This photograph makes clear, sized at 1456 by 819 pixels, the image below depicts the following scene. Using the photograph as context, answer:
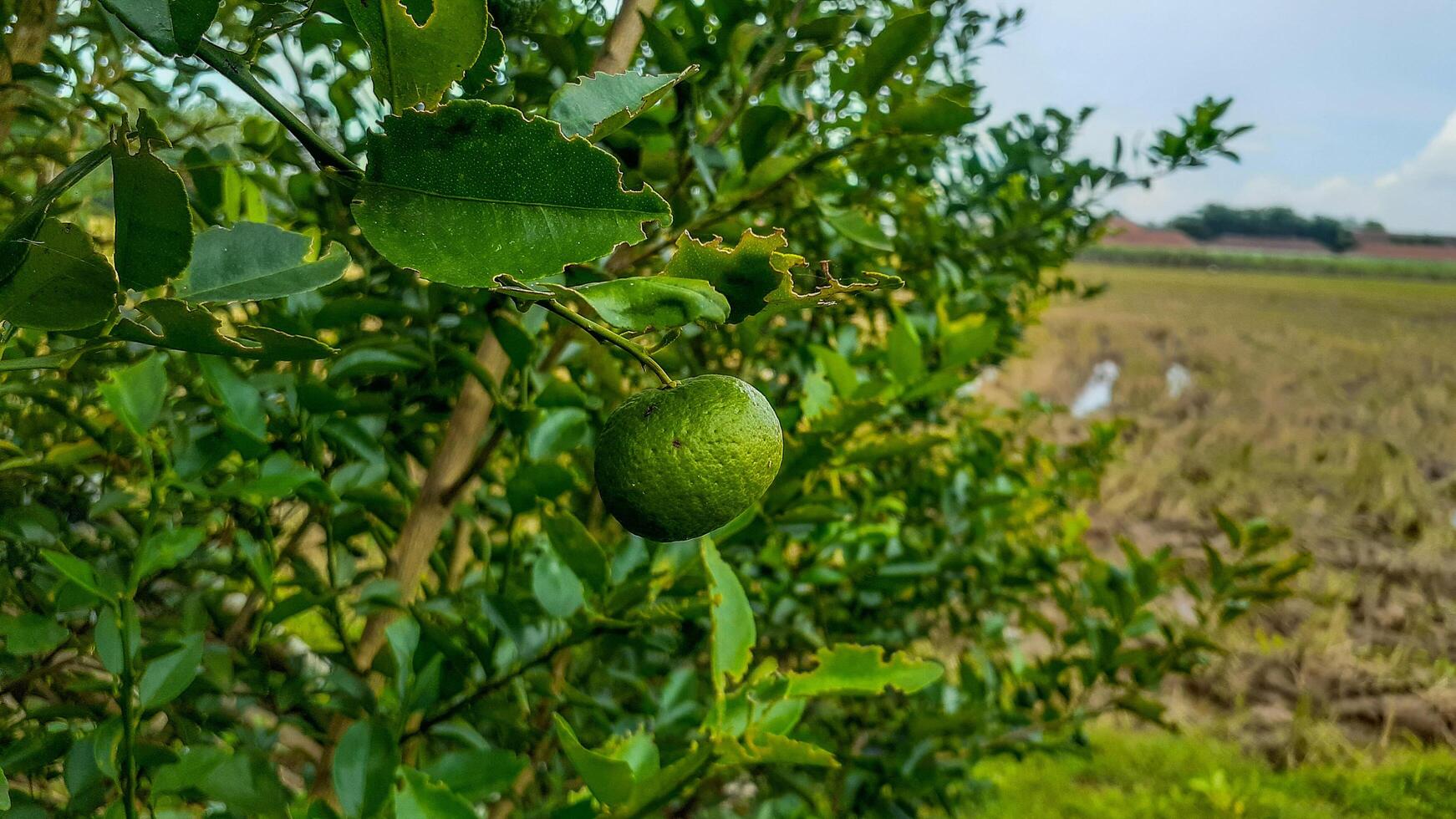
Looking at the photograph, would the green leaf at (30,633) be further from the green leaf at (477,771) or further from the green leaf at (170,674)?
the green leaf at (477,771)

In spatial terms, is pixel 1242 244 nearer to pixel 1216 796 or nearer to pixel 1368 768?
pixel 1368 768

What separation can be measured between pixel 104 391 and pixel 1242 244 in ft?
15.7

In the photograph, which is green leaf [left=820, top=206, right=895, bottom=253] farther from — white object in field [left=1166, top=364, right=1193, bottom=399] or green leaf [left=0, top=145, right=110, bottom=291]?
white object in field [left=1166, top=364, right=1193, bottom=399]

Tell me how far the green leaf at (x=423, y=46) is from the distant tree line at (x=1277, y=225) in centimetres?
457

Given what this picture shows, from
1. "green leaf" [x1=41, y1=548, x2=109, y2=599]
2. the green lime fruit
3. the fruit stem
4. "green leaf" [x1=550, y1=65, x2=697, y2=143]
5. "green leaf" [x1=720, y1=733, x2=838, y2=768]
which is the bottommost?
"green leaf" [x1=720, y1=733, x2=838, y2=768]

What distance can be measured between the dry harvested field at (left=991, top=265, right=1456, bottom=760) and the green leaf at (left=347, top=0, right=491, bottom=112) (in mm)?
1482

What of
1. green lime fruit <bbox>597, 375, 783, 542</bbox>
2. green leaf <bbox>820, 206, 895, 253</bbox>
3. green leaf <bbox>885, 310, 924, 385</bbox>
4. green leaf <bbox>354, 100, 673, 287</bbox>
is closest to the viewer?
green leaf <bbox>354, 100, 673, 287</bbox>

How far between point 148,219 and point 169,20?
0.06 m

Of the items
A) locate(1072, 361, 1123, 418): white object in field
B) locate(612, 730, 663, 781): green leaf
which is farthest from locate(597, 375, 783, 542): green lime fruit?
locate(1072, 361, 1123, 418): white object in field

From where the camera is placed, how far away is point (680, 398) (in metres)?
0.35

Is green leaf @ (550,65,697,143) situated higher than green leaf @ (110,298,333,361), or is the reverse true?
green leaf @ (550,65,697,143)

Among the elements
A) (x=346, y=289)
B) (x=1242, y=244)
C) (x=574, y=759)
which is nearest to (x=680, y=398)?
(x=574, y=759)

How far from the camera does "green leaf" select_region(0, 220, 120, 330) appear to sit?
24cm

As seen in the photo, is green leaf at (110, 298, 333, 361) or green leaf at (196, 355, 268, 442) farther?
green leaf at (196, 355, 268, 442)
